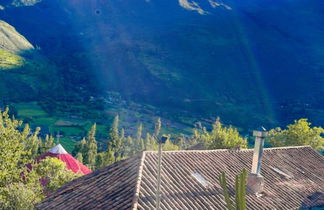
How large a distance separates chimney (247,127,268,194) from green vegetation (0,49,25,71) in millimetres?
150964

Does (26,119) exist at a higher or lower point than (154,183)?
lower

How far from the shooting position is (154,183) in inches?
558

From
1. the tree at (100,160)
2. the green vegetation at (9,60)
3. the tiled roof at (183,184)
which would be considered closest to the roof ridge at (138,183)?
the tiled roof at (183,184)

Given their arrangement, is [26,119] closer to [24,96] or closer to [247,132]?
[24,96]

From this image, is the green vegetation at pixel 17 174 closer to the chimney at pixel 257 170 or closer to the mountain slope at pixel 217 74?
the chimney at pixel 257 170

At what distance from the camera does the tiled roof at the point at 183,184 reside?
13727mm

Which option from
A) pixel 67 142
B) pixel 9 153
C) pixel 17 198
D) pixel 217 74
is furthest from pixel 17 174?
pixel 217 74

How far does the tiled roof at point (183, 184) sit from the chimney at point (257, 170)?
43 cm

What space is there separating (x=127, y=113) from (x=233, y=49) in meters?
74.1

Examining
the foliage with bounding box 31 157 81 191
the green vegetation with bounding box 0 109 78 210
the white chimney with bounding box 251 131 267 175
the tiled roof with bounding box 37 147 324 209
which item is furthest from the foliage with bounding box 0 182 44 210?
the white chimney with bounding box 251 131 267 175

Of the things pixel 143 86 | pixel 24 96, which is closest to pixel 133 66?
pixel 143 86

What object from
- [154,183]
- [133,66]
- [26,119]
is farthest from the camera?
[133,66]

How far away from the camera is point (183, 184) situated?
15023mm

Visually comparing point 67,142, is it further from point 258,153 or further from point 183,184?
point 183,184
